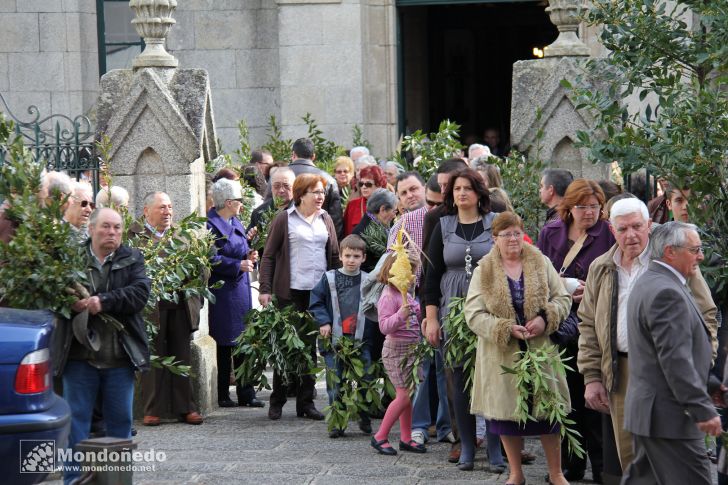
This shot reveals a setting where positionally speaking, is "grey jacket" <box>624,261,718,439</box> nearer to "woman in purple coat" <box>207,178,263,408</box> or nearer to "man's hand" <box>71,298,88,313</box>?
"man's hand" <box>71,298,88,313</box>

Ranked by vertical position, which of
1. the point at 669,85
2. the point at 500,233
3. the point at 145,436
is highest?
the point at 669,85

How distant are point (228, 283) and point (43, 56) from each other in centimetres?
896

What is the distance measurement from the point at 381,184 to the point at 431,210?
89.0 inches

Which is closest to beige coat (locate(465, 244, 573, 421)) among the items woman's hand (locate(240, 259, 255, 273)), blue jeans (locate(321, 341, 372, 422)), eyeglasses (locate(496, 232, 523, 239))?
eyeglasses (locate(496, 232, 523, 239))

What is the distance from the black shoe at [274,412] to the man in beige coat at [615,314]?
3706 mm

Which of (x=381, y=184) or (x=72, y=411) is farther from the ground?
(x=381, y=184)

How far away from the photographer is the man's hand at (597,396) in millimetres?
7684

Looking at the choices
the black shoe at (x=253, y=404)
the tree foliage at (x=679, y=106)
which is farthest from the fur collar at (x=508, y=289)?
the black shoe at (x=253, y=404)

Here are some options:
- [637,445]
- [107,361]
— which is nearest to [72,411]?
[107,361]

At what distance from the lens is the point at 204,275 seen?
1057 cm

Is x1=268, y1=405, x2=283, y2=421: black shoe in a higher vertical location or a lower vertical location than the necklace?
lower

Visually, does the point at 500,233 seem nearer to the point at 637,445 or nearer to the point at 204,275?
the point at 637,445

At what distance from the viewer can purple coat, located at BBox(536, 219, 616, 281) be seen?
878 cm

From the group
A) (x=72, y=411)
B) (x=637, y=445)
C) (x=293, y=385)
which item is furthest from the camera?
(x=293, y=385)
